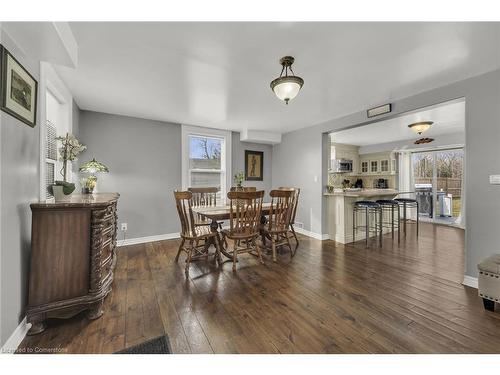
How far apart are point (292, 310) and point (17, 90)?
262cm

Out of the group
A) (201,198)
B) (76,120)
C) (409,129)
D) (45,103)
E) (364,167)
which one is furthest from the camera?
(364,167)

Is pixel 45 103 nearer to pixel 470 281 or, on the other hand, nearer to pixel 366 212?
pixel 366 212

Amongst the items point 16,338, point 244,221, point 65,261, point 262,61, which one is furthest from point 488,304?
point 16,338

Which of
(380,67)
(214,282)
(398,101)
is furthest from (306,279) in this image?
(398,101)

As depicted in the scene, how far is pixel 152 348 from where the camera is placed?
1.39 meters

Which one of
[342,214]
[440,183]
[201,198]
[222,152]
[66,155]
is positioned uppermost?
[222,152]

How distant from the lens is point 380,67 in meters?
2.12

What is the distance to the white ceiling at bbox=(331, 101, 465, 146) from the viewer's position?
358cm

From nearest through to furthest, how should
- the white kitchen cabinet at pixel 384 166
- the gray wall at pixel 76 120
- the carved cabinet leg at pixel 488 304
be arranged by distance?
1. the carved cabinet leg at pixel 488 304
2. the gray wall at pixel 76 120
3. the white kitchen cabinet at pixel 384 166

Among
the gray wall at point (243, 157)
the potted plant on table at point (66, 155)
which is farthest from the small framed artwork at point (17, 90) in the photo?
the gray wall at point (243, 157)

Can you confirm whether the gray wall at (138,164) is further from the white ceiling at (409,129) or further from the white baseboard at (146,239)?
the white ceiling at (409,129)

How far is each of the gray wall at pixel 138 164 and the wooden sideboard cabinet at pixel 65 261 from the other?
213cm

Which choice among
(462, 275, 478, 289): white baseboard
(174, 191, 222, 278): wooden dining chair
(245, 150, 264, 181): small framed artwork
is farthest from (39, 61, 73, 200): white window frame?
(462, 275, 478, 289): white baseboard

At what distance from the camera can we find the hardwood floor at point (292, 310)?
1431 millimetres
